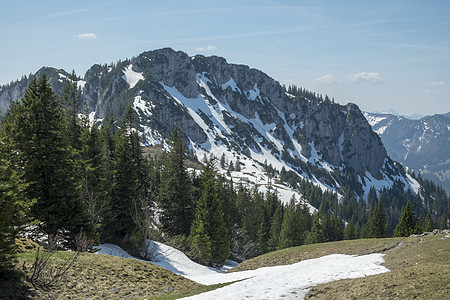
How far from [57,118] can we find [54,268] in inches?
517

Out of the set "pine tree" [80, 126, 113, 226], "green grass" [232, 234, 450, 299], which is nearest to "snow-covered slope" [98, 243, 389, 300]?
"green grass" [232, 234, 450, 299]

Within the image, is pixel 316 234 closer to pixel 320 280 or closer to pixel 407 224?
pixel 407 224

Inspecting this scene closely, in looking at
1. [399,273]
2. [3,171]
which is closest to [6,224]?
[3,171]

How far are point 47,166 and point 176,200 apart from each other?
86.0ft

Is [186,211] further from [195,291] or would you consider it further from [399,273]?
[399,273]

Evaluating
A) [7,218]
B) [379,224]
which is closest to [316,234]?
[379,224]

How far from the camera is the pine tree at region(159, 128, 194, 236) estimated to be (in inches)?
1922

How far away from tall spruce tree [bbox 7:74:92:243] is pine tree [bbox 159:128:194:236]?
914 inches

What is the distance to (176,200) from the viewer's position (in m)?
48.8

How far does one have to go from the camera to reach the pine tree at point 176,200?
4881 cm

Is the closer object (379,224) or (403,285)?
(403,285)

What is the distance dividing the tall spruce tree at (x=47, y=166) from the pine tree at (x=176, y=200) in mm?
23209

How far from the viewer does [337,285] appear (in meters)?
16.4

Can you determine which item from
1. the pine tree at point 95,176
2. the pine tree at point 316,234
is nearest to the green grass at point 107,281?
the pine tree at point 95,176
